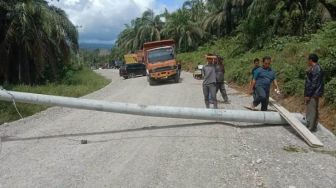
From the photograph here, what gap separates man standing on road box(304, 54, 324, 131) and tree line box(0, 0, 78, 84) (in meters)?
18.7

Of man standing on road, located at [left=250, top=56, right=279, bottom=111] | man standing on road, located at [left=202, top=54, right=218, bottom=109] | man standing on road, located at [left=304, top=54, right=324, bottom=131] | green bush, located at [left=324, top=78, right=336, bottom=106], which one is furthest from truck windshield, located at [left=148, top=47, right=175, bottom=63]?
man standing on road, located at [left=304, top=54, right=324, bottom=131]

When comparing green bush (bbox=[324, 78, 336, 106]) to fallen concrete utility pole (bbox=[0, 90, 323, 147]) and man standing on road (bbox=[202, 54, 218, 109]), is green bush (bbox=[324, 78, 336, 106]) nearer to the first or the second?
fallen concrete utility pole (bbox=[0, 90, 323, 147])

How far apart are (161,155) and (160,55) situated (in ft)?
67.7

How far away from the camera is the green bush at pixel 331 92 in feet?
42.5

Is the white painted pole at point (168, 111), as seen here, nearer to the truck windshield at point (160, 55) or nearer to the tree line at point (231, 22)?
the tree line at point (231, 22)

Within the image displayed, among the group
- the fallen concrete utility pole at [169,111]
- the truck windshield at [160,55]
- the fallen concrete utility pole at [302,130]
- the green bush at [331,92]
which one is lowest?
the fallen concrete utility pole at [302,130]

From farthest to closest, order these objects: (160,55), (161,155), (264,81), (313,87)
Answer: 1. (160,55)
2. (264,81)
3. (313,87)
4. (161,155)

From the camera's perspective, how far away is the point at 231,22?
54.7 meters

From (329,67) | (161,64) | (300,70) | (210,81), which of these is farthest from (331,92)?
(161,64)

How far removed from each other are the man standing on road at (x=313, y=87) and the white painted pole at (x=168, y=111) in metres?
0.94

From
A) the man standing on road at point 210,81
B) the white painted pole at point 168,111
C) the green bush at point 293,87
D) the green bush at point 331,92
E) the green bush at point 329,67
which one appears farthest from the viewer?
the green bush at point 293,87

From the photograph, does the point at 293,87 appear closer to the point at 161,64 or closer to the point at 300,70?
the point at 300,70

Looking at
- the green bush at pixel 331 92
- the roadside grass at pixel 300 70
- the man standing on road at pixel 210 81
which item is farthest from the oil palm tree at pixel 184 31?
the green bush at pixel 331 92

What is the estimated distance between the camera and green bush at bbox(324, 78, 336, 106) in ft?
42.5
